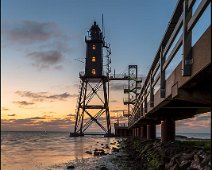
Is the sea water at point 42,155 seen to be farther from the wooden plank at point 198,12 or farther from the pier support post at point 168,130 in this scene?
the wooden plank at point 198,12

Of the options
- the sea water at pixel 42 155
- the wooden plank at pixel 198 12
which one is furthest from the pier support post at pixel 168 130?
the wooden plank at pixel 198 12

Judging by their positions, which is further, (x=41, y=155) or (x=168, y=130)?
(x=41, y=155)

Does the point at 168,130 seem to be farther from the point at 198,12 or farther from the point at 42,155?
the point at 42,155

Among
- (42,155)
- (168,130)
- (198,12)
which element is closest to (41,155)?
(42,155)

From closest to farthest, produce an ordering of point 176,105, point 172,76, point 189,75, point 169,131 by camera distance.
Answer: point 189,75
point 172,76
point 176,105
point 169,131

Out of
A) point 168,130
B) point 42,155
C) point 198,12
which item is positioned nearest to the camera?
point 198,12

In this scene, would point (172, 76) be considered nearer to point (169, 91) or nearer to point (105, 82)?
point (169, 91)

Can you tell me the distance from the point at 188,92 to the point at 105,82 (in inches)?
2668

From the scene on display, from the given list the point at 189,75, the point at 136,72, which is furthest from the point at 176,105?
the point at 136,72

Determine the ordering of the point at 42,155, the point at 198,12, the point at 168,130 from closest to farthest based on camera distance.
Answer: the point at 198,12 < the point at 168,130 < the point at 42,155

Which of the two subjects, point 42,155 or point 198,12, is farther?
point 42,155

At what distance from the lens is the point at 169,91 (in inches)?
413

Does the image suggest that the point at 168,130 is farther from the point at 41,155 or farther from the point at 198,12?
the point at 41,155

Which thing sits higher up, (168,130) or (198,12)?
(198,12)
